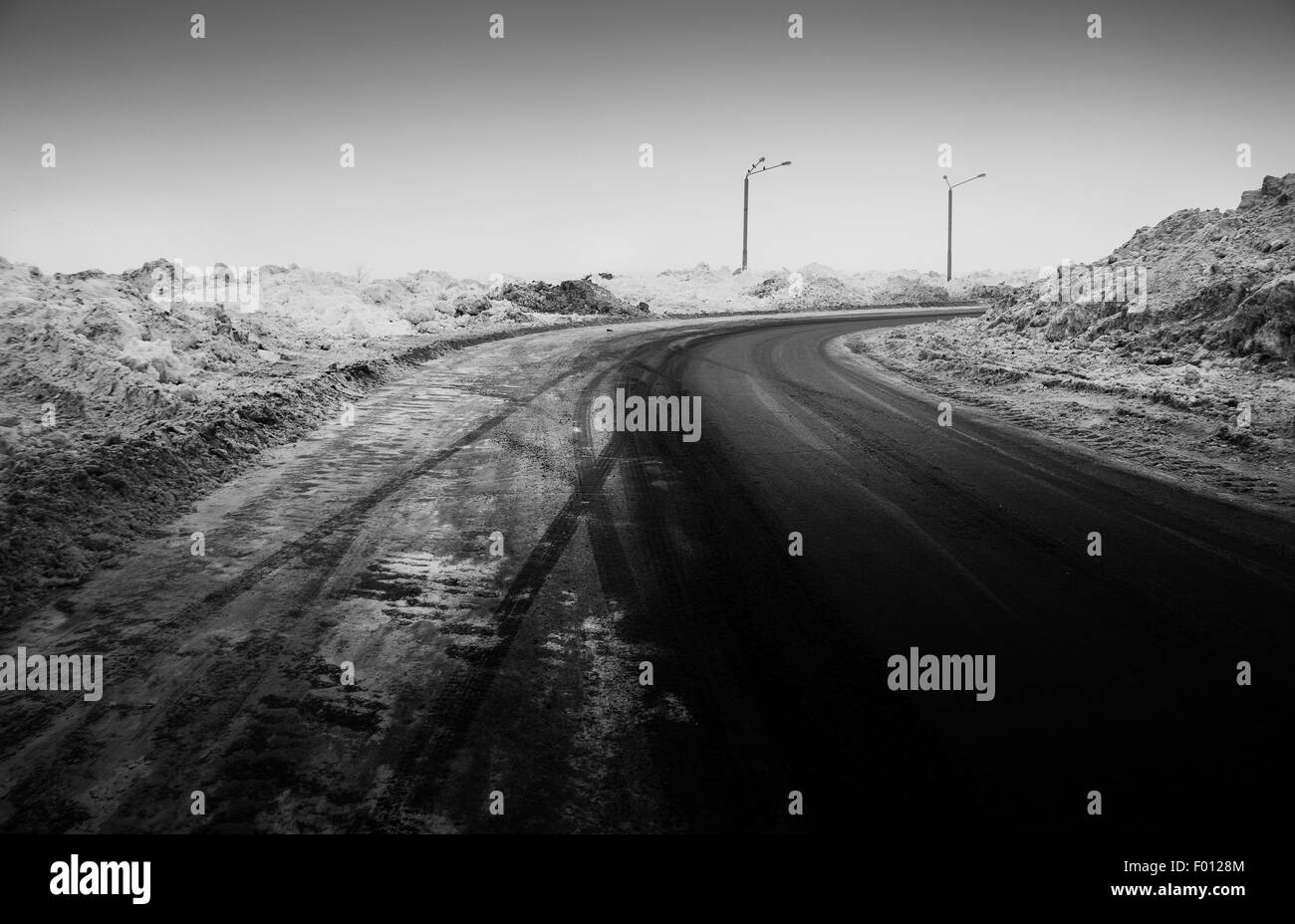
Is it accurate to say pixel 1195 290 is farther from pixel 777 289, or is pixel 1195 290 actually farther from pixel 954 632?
pixel 777 289

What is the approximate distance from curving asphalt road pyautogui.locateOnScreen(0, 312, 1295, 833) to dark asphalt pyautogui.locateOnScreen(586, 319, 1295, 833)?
18 mm

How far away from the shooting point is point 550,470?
673 centimetres

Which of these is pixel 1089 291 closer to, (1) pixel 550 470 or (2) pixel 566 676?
(1) pixel 550 470

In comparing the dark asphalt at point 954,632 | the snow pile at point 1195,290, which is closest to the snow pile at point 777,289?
the snow pile at point 1195,290

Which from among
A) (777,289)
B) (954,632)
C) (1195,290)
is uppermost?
(777,289)

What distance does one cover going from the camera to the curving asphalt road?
2732mm

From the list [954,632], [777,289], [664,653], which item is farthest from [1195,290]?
[777,289]

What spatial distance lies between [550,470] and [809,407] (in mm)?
4374

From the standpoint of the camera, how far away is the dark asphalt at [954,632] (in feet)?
9.20

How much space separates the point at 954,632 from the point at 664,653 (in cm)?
161

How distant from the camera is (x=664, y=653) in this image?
12.1 feet

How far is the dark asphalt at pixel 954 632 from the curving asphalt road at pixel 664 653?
2cm

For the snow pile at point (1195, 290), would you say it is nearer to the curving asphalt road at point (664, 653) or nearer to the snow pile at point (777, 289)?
the curving asphalt road at point (664, 653)

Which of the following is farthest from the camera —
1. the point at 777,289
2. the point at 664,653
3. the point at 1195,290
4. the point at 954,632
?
the point at 777,289
